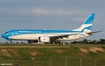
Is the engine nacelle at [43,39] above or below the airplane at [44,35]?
below

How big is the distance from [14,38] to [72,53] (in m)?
24.2

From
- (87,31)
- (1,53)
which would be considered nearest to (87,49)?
(1,53)

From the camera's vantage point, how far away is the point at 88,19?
101 metres

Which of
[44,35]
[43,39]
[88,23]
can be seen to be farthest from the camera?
[88,23]

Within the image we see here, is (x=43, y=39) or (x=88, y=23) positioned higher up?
(x=88, y=23)

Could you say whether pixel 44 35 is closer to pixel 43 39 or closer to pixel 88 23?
pixel 43 39

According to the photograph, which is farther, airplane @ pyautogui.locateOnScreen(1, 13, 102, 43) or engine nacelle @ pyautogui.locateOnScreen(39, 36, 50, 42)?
engine nacelle @ pyautogui.locateOnScreen(39, 36, 50, 42)

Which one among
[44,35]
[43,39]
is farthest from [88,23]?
[43,39]

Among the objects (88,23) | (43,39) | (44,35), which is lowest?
(43,39)

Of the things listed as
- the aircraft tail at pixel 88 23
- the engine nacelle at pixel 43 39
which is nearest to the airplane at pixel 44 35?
the engine nacelle at pixel 43 39

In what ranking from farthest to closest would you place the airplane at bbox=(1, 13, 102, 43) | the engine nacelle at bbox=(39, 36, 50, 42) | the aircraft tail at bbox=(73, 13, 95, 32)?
the aircraft tail at bbox=(73, 13, 95, 32) → the engine nacelle at bbox=(39, 36, 50, 42) → the airplane at bbox=(1, 13, 102, 43)

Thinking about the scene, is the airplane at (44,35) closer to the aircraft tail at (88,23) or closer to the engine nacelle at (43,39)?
the engine nacelle at (43,39)

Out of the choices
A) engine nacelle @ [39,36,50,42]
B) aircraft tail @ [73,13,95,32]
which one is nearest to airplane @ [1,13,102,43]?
engine nacelle @ [39,36,50,42]

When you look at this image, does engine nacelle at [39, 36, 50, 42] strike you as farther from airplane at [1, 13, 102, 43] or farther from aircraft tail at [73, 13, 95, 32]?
aircraft tail at [73, 13, 95, 32]
